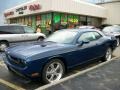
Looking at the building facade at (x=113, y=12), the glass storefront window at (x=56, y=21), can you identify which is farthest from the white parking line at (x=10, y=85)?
the building facade at (x=113, y=12)

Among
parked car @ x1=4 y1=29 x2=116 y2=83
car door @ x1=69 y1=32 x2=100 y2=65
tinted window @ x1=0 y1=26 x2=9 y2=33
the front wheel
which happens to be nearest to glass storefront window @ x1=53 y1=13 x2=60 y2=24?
tinted window @ x1=0 y1=26 x2=9 y2=33

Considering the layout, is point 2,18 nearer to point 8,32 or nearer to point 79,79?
point 8,32

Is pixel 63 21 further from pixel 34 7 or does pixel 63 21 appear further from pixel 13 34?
pixel 13 34

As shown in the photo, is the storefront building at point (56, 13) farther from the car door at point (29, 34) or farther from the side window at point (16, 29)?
the side window at point (16, 29)

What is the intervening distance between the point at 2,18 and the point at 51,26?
53.2 feet

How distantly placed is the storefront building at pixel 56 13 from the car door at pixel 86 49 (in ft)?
47.8

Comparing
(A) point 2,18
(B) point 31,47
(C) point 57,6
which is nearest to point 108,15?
(C) point 57,6

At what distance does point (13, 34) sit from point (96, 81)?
29.0 feet

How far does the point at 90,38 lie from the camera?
7.84 meters

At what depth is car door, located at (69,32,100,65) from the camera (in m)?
6.80

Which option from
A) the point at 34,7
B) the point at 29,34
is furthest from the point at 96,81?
the point at 34,7

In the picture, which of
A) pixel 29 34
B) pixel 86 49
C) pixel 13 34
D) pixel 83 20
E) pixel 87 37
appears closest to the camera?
pixel 86 49

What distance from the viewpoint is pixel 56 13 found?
929 inches

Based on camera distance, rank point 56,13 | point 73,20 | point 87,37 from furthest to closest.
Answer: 1. point 73,20
2. point 56,13
3. point 87,37
